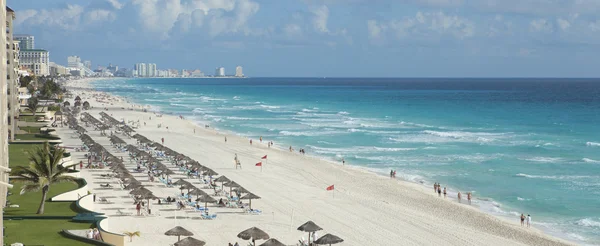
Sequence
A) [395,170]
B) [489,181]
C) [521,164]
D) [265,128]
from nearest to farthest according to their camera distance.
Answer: [489,181]
[395,170]
[521,164]
[265,128]

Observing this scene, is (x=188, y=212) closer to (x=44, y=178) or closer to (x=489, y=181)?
(x=44, y=178)

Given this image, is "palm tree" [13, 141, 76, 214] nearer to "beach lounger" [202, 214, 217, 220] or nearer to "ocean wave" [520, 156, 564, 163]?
"beach lounger" [202, 214, 217, 220]

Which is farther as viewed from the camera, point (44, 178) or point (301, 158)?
point (301, 158)

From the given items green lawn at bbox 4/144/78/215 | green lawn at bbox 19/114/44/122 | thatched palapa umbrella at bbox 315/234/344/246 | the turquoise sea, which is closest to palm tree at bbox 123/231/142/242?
green lawn at bbox 4/144/78/215

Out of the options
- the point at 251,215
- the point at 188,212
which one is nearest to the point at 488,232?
the point at 251,215

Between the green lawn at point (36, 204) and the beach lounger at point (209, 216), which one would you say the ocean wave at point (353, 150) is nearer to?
the beach lounger at point (209, 216)
